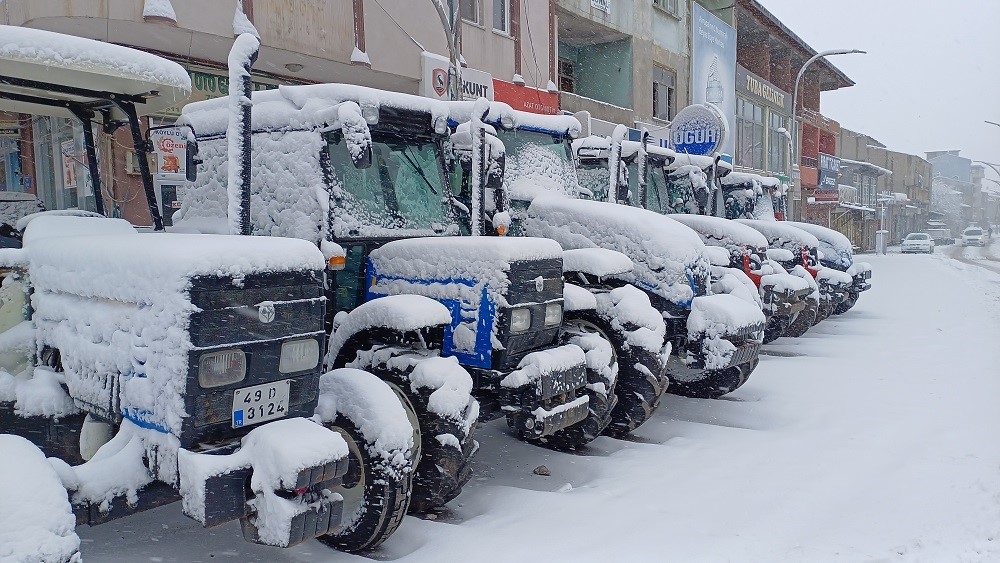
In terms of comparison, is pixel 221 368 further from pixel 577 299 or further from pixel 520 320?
pixel 577 299

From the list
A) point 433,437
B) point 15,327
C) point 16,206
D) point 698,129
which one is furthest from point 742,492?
point 698,129

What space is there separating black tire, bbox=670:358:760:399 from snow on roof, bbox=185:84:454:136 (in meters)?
4.41

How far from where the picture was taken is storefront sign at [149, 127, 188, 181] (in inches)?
191

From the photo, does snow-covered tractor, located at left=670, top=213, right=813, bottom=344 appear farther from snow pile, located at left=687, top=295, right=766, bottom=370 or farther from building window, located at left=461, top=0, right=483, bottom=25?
building window, located at left=461, top=0, right=483, bottom=25

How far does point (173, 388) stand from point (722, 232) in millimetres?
7960

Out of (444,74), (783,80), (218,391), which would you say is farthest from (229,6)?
(783,80)

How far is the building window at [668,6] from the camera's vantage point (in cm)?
2634

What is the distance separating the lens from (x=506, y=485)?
5578mm

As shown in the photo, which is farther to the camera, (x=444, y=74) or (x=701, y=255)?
(x=444, y=74)

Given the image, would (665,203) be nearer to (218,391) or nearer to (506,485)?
(506,485)

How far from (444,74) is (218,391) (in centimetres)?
1247

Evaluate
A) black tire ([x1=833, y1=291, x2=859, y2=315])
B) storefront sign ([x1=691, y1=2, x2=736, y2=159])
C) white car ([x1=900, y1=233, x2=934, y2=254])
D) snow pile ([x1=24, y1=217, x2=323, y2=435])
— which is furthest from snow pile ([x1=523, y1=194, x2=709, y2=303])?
white car ([x1=900, y1=233, x2=934, y2=254])

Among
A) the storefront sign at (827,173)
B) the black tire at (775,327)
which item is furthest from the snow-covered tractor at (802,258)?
the storefront sign at (827,173)

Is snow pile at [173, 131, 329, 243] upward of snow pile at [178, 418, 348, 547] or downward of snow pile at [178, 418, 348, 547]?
upward
